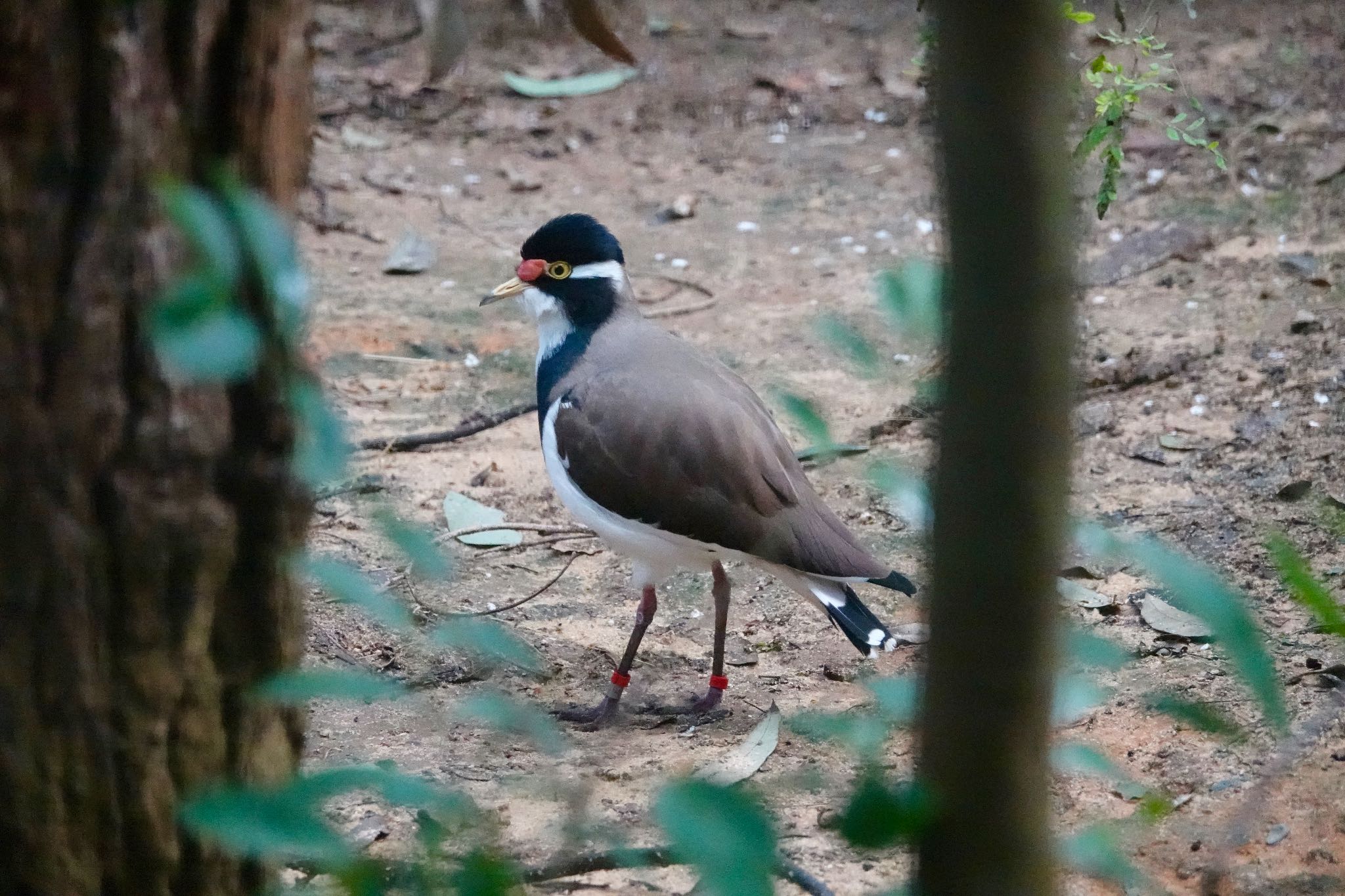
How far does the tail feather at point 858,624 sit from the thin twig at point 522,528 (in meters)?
1.17

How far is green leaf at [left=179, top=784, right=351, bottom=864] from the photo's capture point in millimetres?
1292

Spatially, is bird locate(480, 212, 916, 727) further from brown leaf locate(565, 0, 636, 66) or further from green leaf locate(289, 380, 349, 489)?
green leaf locate(289, 380, 349, 489)

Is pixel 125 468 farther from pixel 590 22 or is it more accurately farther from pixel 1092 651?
pixel 1092 651

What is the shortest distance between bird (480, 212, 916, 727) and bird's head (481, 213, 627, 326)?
0.76ft

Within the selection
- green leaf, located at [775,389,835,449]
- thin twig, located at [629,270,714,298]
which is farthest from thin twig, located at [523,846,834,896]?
thin twig, located at [629,270,714,298]

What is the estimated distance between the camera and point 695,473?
13.5 ft

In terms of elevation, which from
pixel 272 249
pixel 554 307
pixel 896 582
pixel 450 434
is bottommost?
pixel 450 434

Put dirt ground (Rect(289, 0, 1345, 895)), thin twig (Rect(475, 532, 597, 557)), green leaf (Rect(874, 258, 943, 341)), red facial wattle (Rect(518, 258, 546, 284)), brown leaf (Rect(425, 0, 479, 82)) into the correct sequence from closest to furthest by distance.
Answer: green leaf (Rect(874, 258, 943, 341))
brown leaf (Rect(425, 0, 479, 82))
dirt ground (Rect(289, 0, 1345, 895))
red facial wattle (Rect(518, 258, 546, 284))
thin twig (Rect(475, 532, 597, 557))

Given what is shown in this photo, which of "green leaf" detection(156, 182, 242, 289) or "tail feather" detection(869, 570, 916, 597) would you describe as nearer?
"green leaf" detection(156, 182, 242, 289)

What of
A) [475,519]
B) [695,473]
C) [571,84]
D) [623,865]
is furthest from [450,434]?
[623,865]

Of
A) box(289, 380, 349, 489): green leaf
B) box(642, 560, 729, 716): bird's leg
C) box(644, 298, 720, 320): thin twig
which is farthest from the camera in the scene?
box(644, 298, 720, 320): thin twig

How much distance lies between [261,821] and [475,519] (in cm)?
382

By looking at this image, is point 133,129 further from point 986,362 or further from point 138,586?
point 986,362

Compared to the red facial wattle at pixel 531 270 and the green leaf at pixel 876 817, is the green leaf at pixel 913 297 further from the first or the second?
the red facial wattle at pixel 531 270
